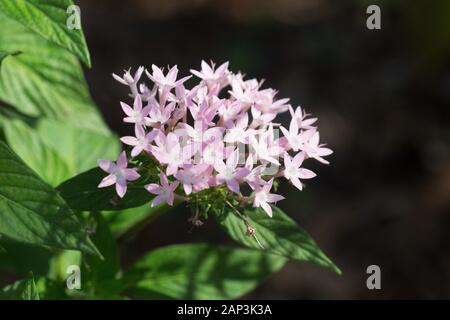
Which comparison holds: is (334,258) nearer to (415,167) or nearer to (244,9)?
(415,167)

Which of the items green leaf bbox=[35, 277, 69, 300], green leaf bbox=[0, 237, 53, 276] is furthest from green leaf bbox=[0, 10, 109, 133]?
green leaf bbox=[35, 277, 69, 300]

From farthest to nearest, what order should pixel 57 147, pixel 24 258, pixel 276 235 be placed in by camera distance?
1. pixel 57 147
2. pixel 24 258
3. pixel 276 235

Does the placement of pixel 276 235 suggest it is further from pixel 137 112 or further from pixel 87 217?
pixel 87 217

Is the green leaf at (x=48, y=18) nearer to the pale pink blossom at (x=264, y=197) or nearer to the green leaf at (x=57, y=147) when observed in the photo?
the pale pink blossom at (x=264, y=197)

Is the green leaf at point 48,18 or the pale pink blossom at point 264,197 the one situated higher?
the green leaf at point 48,18

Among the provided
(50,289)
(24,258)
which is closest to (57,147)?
(24,258)

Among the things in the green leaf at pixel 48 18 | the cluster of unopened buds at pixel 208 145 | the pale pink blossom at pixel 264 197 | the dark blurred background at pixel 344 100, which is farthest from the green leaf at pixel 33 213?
the dark blurred background at pixel 344 100
